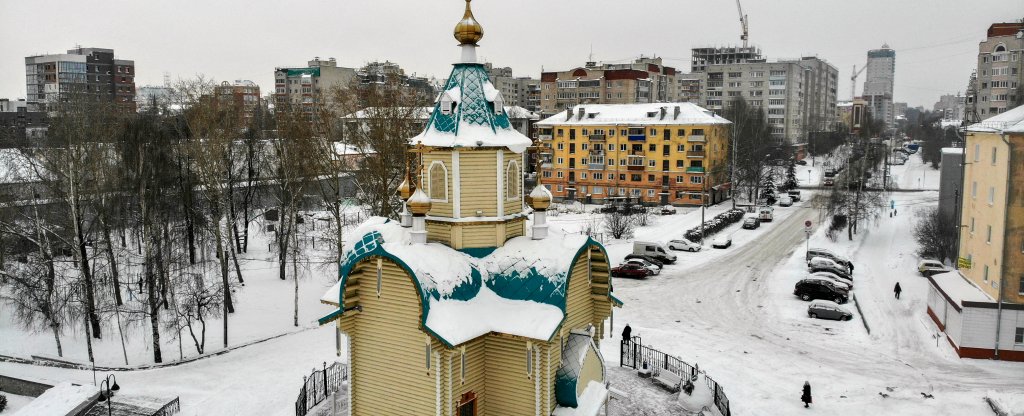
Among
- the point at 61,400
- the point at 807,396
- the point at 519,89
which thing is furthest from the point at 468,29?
the point at 519,89

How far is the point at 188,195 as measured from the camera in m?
30.4

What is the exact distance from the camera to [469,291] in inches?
632

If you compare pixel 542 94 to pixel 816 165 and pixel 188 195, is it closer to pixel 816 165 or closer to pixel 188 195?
pixel 816 165

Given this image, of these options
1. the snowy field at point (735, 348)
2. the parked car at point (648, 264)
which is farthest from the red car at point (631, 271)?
the snowy field at point (735, 348)

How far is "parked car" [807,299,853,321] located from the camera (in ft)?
95.0

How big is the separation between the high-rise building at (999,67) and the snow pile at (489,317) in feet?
254

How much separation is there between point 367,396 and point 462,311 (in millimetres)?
3264

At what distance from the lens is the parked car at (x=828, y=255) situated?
37.0 m

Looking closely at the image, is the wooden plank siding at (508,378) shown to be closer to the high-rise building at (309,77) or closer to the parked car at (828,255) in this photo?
the parked car at (828,255)

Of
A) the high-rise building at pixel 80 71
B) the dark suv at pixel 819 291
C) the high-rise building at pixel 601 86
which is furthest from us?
the high-rise building at pixel 80 71

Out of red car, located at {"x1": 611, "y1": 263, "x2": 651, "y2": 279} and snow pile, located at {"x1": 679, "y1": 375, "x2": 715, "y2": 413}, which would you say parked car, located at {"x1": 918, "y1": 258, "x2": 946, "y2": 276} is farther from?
snow pile, located at {"x1": 679, "y1": 375, "x2": 715, "y2": 413}

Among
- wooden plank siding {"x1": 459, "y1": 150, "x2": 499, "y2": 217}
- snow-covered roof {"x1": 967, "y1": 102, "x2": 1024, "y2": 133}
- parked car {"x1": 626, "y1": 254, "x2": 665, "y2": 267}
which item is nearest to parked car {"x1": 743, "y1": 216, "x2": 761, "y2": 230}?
parked car {"x1": 626, "y1": 254, "x2": 665, "y2": 267}

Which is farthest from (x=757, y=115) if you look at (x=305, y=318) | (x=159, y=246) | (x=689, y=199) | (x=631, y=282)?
(x=159, y=246)

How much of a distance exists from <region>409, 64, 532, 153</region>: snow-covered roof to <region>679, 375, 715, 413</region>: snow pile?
27.7 ft
